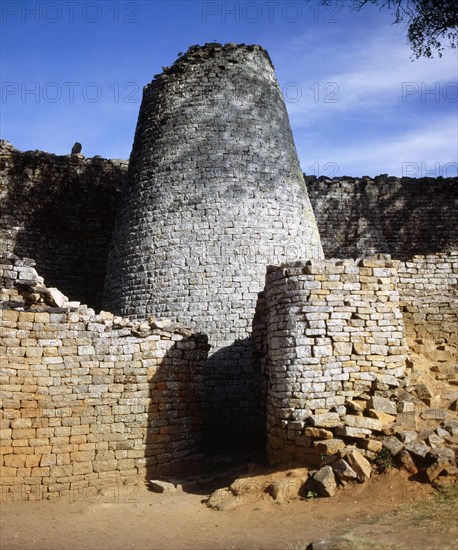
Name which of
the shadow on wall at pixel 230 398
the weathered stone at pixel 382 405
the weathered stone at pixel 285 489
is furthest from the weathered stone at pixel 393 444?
the shadow on wall at pixel 230 398

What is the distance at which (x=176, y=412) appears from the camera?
31.3ft

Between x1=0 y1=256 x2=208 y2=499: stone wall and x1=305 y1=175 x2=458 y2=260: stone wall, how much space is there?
386 inches

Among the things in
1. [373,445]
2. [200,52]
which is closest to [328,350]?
[373,445]

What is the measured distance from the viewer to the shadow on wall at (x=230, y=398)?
11.9 m

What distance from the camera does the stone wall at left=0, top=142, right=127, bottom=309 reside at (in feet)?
54.1

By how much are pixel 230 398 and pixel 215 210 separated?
3.93 metres

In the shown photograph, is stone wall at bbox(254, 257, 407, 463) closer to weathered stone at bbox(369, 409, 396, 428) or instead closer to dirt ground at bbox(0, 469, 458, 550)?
weathered stone at bbox(369, 409, 396, 428)

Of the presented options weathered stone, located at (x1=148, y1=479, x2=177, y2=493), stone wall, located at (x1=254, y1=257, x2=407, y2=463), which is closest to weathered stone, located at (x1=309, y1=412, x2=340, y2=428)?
stone wall, located at (x1=254, y1=257, x2=407, y2=463)

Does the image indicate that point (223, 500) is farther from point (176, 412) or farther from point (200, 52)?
point (200, 52)

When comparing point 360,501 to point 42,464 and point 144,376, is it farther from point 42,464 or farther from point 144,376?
point 42,464

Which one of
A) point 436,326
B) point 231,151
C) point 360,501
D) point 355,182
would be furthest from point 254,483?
point 355,182

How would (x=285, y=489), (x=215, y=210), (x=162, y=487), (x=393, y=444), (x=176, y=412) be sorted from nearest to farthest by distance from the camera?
1. (x=393, y=444)
2. (x=285, y=489)
3. (x=162, y=487)
4. (x=176, y=412)
5. (x=215, y=210)

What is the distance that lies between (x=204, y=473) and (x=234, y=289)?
4.11 meters

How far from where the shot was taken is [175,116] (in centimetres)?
1385
